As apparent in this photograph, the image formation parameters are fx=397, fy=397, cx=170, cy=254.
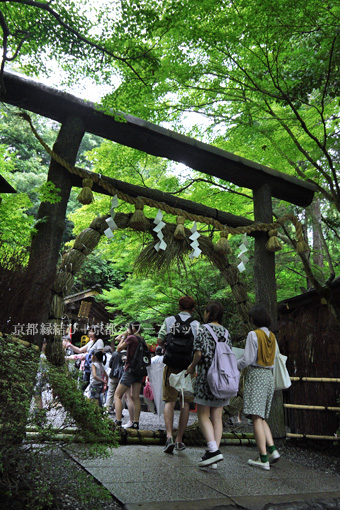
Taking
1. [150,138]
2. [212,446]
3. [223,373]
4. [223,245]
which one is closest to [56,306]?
[223,373]

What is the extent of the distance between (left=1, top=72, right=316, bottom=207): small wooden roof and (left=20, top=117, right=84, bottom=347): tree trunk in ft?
0.80

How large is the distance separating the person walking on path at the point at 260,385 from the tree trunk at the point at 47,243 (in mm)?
2415

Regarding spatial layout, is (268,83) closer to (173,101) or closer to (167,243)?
(173,101)

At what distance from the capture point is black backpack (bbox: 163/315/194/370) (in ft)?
16.5

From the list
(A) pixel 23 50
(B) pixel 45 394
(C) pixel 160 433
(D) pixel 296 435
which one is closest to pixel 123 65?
(A) pixel 23 50

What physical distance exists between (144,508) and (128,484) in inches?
22.8

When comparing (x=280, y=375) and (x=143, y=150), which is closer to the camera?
(x=280, y=375)

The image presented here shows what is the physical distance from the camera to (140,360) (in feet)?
20.7

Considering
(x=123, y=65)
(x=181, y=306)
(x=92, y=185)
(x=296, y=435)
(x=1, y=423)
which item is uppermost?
(x=123, y=65)

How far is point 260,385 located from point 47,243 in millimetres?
3183

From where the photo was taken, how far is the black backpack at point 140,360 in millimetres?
6234

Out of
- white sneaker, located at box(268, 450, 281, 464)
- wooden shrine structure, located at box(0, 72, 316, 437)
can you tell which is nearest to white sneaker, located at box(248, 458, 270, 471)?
white sneaker, located at box(268, 450, 281, 464)

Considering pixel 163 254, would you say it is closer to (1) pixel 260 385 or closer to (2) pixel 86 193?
(2) pixel 86 193

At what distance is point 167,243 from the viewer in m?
6.11
